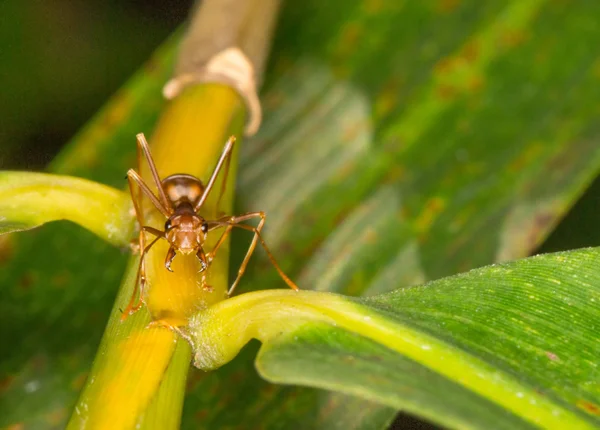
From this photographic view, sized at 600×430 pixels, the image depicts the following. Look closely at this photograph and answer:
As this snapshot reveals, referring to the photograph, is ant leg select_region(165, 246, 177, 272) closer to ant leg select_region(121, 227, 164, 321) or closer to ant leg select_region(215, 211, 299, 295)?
ant leg select_region(121, 227, 164, 321)

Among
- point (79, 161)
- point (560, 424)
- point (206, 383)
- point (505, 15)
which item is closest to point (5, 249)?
point (79, 161)

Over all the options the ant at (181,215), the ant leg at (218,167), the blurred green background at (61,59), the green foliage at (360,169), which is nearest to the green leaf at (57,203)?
the ant at (181,215)

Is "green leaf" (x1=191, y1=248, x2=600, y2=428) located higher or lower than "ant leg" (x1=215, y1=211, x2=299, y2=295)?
lower

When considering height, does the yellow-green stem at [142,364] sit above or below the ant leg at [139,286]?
below

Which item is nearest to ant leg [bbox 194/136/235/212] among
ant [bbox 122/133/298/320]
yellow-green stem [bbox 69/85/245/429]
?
ant [bbox 122/133/298/320]

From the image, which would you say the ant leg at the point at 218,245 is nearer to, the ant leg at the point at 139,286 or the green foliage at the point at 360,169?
the ant leg at the point at 139,286

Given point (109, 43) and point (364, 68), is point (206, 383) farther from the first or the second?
point (109, 43)
